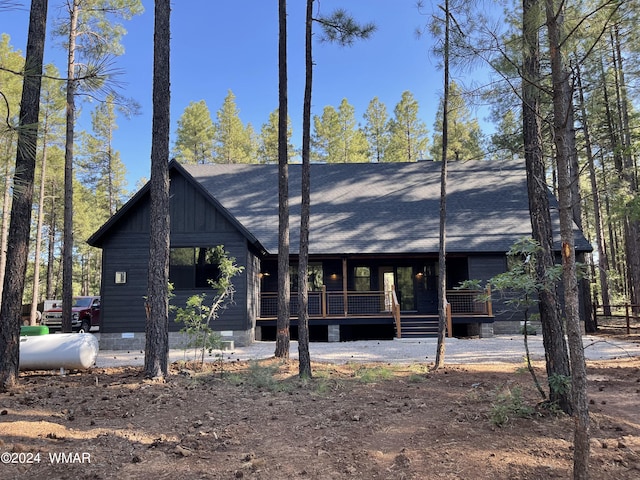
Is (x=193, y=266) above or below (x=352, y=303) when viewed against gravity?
above

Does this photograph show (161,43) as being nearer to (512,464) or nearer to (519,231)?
(512,464)

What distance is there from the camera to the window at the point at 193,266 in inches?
508

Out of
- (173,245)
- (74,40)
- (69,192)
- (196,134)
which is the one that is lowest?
(173,245)

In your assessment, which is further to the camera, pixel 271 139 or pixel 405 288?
pixel 271 139

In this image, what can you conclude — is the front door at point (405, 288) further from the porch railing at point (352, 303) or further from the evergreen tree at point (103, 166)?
the evergreen tree at point (103, 166)

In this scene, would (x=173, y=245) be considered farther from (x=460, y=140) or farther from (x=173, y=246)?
(x=460, y=140)

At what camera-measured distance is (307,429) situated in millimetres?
4375

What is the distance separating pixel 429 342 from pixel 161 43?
1066cm

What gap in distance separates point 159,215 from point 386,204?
12.3 m

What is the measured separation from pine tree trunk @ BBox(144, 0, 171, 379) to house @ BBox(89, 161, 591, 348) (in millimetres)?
5343

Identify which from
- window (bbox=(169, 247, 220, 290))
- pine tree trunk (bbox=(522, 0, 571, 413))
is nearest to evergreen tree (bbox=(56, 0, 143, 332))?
window (bbox=(169, 247, 220, 290))

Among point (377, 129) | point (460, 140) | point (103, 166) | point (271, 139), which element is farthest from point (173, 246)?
point (103, 166)

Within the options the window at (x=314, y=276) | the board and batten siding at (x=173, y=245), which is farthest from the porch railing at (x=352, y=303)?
the board and batten siding at (x=173, y=245)

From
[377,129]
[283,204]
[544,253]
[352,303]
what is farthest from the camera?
[377,129]
